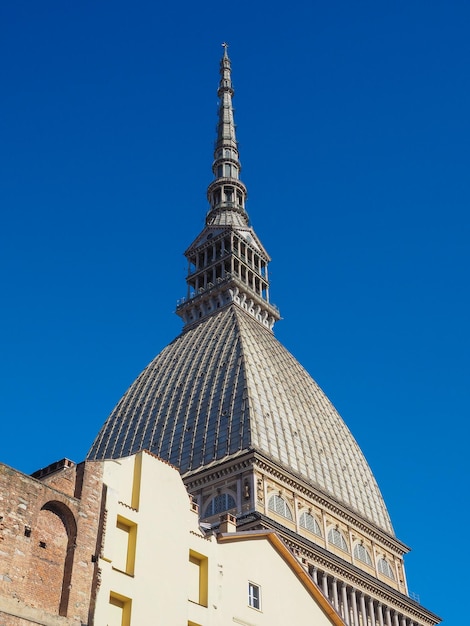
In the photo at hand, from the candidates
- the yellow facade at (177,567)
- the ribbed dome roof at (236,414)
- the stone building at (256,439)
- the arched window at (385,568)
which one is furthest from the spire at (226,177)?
the yellow facade at (177,567)

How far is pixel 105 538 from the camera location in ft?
82.5

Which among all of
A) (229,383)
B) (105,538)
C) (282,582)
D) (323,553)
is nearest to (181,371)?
(229,383)

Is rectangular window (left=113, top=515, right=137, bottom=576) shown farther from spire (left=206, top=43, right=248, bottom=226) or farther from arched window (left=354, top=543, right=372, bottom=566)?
spire (left=206, top=43, right=248, bottom=226)

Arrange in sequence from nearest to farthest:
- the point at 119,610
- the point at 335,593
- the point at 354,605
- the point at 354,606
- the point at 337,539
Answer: the point at 119,610, the point at 335,593, the point at 354,606, the point at 354,605, the point at 337,539

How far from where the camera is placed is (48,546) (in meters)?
24.0

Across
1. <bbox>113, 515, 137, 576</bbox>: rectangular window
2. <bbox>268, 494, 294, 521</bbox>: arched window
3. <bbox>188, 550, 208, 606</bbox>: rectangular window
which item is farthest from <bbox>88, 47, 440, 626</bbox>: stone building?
<bbox>113, 515, 137, 576</bbox>: rectangular window

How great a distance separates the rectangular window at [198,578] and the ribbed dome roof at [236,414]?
3884 cm

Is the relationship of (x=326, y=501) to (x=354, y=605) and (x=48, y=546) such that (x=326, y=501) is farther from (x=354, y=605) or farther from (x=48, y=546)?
(x=48, y=546)

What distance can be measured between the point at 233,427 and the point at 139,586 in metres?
44.4

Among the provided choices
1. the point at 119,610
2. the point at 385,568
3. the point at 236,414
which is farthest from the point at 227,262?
the point at 119,610

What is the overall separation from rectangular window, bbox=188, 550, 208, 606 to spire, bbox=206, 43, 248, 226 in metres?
70.1

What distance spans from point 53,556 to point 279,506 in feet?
142

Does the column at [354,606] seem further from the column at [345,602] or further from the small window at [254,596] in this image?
the small window at [254,596]

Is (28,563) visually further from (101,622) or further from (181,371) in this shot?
(181,371)
